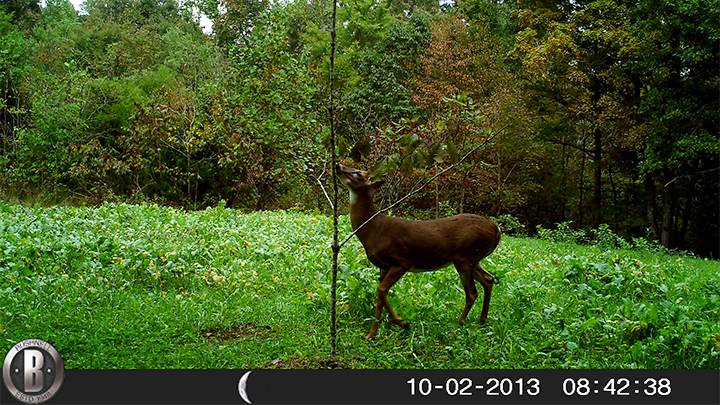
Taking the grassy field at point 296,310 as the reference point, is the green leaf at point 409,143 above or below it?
above

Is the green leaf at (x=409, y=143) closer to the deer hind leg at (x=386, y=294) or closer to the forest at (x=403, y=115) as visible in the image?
the deer hind leg at (x=386, y=294)

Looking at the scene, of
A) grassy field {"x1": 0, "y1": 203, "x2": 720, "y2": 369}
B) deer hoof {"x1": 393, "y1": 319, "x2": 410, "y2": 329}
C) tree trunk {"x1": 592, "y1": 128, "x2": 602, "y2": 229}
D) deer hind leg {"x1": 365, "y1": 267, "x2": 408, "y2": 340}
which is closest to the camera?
grassy field {"x1": 0, "y1": 203, "x2": 720, "y2": 369}

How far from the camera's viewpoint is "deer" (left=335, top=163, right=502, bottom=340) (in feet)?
7.64

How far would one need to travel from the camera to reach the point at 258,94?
8258 millimetres

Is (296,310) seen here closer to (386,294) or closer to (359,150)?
(386,294)

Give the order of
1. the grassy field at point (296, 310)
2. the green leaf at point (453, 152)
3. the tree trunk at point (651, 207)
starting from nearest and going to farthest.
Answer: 1. the green leaf at point (453, 152)
2. the grassy field at point (296, 310)
3. the tree trunk at point (651, 207)

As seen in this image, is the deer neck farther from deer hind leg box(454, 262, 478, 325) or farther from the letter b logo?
the letter b logo

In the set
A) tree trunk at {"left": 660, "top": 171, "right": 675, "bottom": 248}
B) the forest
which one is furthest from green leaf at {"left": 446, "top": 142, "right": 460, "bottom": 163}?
tree trunk at {"left": 660, "top": 171, "right": 675, "bottom": 248}

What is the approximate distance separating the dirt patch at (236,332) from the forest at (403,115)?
13.1 ft

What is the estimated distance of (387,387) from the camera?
5.77 ft

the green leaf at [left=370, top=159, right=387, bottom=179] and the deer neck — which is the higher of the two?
the green leaf at [left=370, top=159, right=387, bottom=179]

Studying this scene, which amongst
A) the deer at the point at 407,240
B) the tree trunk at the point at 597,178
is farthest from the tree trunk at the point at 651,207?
the deer at the point at 407,240

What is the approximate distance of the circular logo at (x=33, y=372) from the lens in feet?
5.44

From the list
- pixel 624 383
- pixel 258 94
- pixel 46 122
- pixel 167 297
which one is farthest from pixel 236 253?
pixel 46 122
